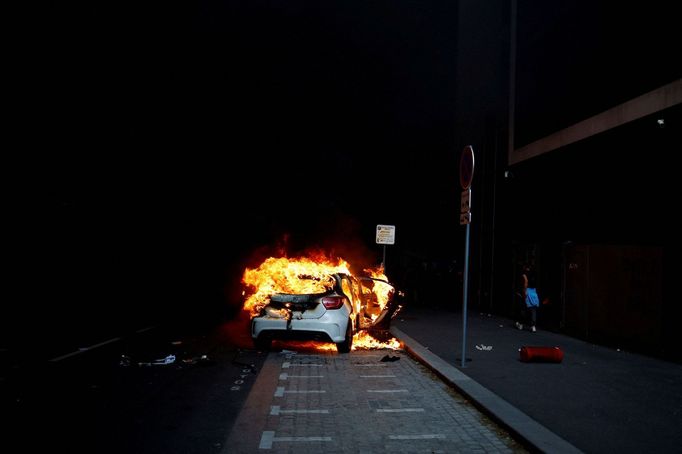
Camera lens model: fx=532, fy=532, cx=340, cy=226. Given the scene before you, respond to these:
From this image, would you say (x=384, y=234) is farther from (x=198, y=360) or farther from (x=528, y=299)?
(x=198, y=360)

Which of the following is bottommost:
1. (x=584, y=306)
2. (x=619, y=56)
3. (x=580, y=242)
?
(x=584, y=306)

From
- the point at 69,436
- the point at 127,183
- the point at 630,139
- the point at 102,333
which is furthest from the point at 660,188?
the point at 127,183

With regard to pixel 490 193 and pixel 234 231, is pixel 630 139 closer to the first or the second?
pixel 490 193

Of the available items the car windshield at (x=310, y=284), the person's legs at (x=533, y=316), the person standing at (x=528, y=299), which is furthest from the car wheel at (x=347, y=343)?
the person's legs at (x=533, y=316)

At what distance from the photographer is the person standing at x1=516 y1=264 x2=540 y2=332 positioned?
13855mm

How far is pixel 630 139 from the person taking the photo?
11336 millimetres

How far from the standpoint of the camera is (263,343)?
10438 millimetres

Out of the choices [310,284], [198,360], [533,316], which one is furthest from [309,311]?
[533,316]

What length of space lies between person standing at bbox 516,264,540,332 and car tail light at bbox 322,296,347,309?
20.1 feet

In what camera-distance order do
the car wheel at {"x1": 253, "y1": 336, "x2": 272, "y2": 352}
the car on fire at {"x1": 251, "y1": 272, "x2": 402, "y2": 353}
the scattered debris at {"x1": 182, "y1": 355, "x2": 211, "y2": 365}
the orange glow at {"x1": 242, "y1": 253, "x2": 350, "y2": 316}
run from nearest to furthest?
1. the scattered debris at {"x1": 182, "y1": 355, "x2": 211, "y2": 365}
2. the car on fire at {"x1": 251, "y1": 272, "x2": 402, "y2": 353}
3. the car wheel at {"x1": 253, "y1": 336, "x2": 272, "y2": 352}
4. the orange glow at {"x1": 242, "y1": 253, "x2": 350, "y2": 316}

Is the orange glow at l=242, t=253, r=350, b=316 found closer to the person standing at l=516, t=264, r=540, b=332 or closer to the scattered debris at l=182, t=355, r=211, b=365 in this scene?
the scattered debris at l=182, t=355, r=211, b=365

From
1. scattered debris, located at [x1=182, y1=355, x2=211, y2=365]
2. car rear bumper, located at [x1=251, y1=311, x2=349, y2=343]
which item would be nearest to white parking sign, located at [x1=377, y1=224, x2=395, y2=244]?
car rear bumper, located at [x1=251, y1=311, x2=349, y2=343]

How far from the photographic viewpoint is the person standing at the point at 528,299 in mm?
13855

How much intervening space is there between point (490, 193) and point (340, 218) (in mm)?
20155
